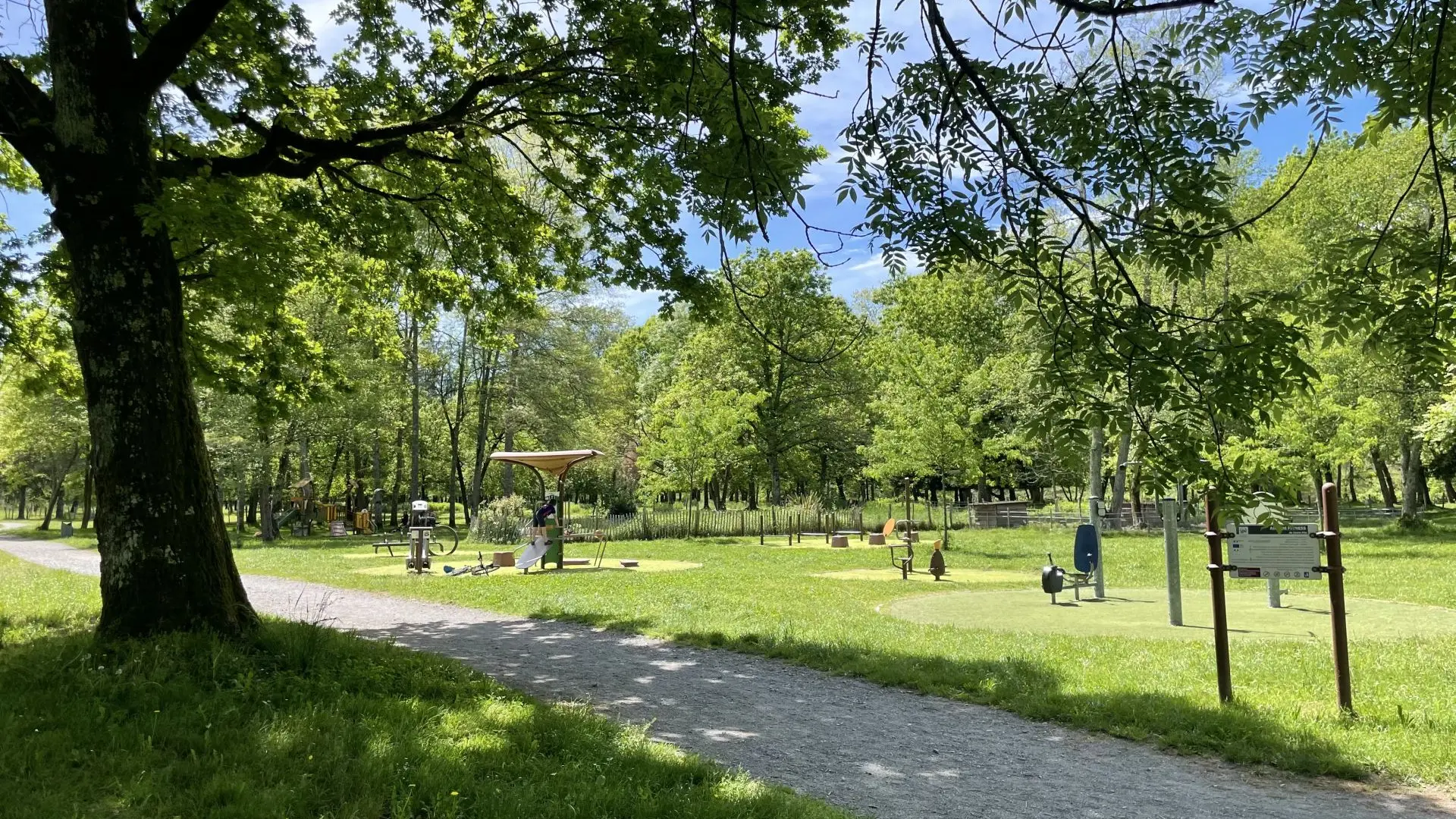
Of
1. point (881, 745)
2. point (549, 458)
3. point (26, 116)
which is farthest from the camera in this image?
point (549, 458)

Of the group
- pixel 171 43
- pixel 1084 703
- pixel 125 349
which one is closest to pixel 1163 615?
pixel 1084 703

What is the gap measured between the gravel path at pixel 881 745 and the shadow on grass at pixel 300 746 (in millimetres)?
621

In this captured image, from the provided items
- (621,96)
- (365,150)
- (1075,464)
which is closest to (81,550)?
(365,150)

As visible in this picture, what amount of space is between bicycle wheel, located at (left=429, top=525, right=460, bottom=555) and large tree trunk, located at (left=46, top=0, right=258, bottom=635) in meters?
14.3

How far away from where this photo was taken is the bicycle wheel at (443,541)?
24.4 metres

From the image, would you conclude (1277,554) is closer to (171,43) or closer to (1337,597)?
(1337,597)

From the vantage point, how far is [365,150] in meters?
8.63

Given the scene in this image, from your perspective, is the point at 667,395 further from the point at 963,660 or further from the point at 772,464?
the point at 963,660

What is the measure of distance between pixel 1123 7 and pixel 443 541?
1178 inches

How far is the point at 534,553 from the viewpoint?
18.5 metres

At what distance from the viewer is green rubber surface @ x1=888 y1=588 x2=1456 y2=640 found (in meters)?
9.92

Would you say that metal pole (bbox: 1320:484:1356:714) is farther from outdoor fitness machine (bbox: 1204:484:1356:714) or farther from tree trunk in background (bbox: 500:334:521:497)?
tree trunk in background (bbox: 500:334:521:497)

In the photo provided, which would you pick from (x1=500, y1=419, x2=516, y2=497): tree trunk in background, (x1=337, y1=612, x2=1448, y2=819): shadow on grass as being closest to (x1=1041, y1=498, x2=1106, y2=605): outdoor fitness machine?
(x1=337, y1=612, x2=1448, y2=819): shadow on grass

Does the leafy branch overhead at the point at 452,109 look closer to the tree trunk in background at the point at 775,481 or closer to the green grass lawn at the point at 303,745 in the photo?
the green grass lawn at the point at 303,745
